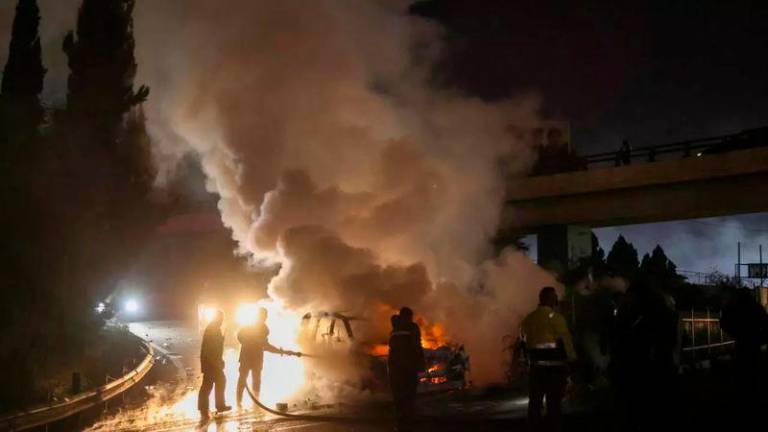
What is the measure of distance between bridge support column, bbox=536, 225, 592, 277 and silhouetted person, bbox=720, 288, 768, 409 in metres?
19.5

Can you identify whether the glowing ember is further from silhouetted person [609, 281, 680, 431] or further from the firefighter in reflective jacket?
silhouetted person [609, 281, 680, 431]

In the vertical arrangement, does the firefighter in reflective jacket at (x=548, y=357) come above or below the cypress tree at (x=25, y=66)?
below

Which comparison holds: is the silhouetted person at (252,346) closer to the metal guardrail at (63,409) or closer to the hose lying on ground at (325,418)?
the hose lying on ground at (325,418)

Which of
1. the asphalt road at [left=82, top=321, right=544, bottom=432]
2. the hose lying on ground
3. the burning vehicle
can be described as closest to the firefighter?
the asphalt road at [left=82, top=321, right=544, bottom=432]

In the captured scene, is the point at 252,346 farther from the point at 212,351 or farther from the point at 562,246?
the point at 562,246

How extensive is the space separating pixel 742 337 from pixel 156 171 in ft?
67.9

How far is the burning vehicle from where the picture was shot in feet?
44.3

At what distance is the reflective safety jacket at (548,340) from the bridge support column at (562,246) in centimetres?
2253

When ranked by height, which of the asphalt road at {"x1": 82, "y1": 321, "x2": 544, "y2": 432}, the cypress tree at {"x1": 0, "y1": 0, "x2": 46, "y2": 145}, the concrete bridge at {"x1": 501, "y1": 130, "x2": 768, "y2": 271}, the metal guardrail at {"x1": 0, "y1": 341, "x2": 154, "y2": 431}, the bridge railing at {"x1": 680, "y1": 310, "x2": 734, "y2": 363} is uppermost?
the cypress tree at {"x1": 0, "y1": 0, "x2": 46, "y2": 145}

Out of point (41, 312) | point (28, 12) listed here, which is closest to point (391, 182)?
point (41, 312)

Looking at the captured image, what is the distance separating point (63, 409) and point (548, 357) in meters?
7.36

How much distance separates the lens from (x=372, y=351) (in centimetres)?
1399

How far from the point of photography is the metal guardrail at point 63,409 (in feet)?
34.1

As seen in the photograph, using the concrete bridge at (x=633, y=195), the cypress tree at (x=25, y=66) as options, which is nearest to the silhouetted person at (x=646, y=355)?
the cypress tree at (x=25, y=66)
